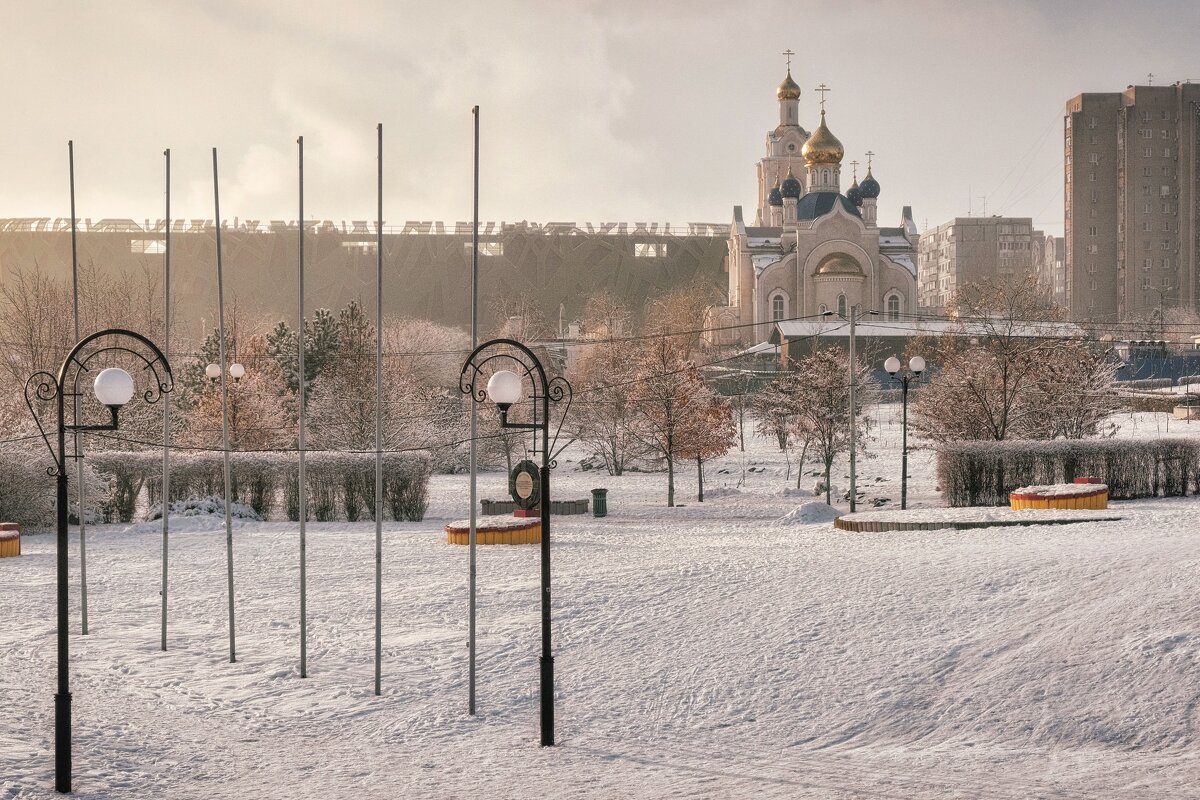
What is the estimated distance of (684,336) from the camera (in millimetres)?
55344

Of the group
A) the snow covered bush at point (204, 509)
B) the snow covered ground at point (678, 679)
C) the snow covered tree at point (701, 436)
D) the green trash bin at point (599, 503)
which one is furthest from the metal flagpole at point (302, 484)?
the snow covered tree at point (701, 436)

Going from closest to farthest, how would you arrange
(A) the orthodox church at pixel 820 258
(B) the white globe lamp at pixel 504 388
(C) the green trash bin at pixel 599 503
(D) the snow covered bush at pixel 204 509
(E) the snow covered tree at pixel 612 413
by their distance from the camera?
1. (B) the white globe lamp at pixel 504 388
2. (D) the snow covered bush at pixel 204 509
3. (C) the green trash bin at pixel 599 503
4. (E) the snow covered tree at pixel 612 413
5. (A) the orthodox church at pixel 820 258

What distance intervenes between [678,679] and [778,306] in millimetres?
73772

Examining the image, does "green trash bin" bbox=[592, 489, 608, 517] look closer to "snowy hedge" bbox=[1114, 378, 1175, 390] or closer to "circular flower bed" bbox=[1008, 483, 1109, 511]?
"circular flower bed" bbox=[1008, 483, 1109, 511]

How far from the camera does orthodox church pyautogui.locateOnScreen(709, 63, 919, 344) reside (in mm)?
81562

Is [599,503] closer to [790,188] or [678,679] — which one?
[678,679]

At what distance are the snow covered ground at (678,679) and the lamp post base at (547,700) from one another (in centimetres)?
14

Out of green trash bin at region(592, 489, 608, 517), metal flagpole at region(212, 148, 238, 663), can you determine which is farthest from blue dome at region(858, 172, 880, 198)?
metal flagpole at region(212, 148, 238, 663)

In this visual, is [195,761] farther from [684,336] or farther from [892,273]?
[892,273]

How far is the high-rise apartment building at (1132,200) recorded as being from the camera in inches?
4131

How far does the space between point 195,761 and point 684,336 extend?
152 feet

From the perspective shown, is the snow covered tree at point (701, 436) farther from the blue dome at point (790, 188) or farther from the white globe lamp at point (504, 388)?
the blue dome at point (790, 188)

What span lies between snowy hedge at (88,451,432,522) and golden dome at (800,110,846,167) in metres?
62.2

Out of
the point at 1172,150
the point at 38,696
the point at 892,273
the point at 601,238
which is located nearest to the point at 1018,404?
the point at 38,696
